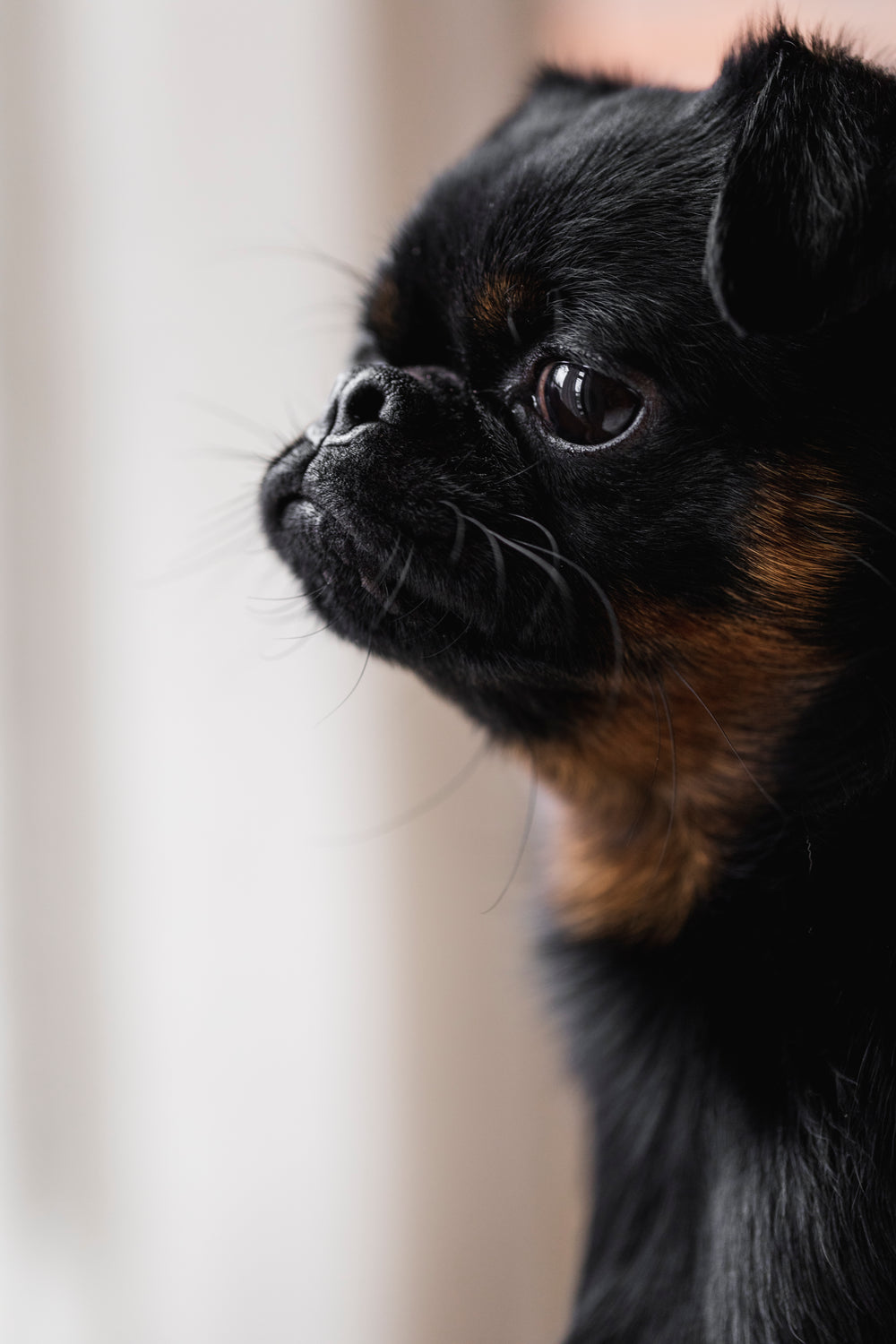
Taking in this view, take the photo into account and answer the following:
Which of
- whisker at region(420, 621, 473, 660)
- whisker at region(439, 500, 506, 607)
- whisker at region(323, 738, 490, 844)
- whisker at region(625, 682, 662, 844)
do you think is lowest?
whisker at region(323, 738, 490, 844)

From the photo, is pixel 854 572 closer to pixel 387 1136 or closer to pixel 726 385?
pixel 726 385

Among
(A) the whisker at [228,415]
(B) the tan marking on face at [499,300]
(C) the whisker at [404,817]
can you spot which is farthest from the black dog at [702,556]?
(C) the whisker at [404,817]

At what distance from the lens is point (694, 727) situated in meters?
0.80

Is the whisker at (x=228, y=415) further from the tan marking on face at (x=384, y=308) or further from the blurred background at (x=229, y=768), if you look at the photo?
the tan marking on face at (x=384, y=308)

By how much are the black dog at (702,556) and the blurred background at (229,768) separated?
21 cm

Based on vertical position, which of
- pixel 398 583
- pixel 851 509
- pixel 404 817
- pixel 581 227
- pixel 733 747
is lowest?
pixel 404 817

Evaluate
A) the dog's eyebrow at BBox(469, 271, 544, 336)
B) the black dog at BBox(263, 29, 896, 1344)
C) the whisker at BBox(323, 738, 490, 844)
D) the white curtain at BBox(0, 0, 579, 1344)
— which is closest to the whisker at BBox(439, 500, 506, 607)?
the black dog at BBox(263, 29, 896, 1344)

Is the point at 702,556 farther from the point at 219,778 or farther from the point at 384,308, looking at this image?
the point at 219,778

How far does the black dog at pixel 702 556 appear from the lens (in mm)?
652

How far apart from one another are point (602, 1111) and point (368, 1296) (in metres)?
0.62

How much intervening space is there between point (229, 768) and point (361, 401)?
0.61 meters

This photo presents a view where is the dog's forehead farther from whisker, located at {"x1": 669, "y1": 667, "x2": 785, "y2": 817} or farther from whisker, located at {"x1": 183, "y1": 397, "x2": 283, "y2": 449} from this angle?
whisker, located at {"x1": 183, "y1": 397, "x2": 283, "y2": 449}

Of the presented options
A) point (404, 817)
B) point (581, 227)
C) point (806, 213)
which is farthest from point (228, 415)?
point (806, 213)

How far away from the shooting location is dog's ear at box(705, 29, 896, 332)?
56cm
